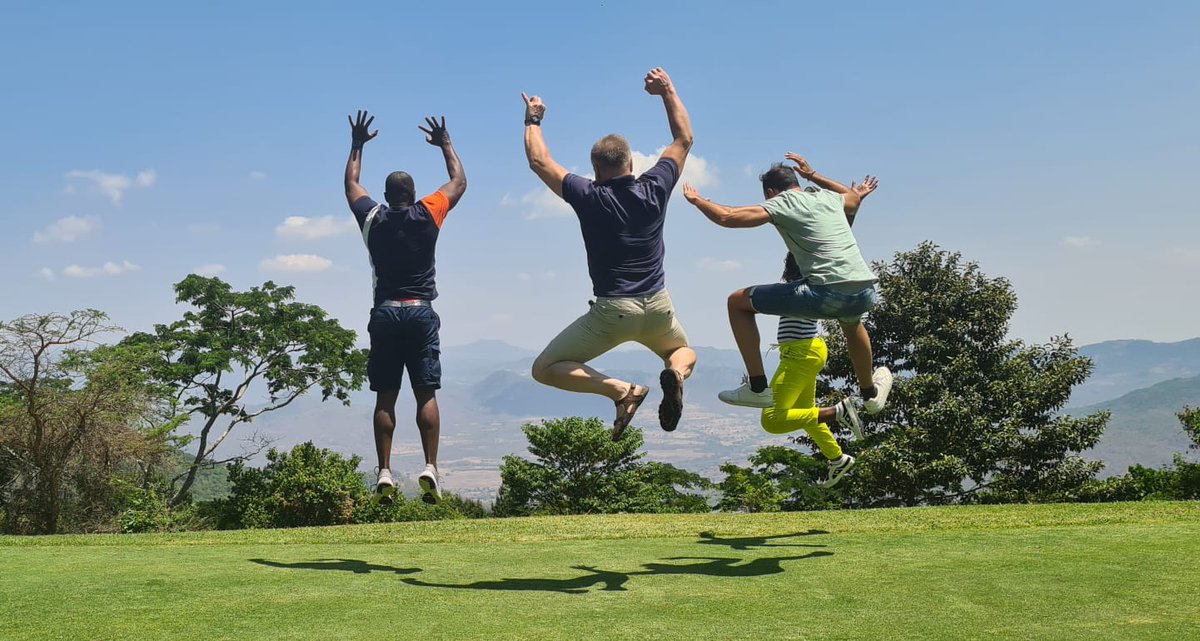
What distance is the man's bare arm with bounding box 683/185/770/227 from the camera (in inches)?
303

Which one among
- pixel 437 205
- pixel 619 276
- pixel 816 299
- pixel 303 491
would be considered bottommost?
pixel 303 491

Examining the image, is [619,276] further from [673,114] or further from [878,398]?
[878,398]

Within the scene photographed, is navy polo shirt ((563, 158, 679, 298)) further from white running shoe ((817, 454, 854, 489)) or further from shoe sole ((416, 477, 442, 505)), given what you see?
white running shoe ((817, 454, 854, 489))

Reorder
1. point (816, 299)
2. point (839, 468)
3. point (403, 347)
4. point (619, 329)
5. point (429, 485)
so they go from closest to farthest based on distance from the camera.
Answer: point (619, 329) < point (816, 299) < point (429, 485) < point (403, 347) < point (839, 468)

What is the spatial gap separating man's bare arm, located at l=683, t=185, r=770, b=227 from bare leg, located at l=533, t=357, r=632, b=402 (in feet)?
5.06

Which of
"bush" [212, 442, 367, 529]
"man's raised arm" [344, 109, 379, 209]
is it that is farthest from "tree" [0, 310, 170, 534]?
"man's raised arm" [344, 109, 379, 209]

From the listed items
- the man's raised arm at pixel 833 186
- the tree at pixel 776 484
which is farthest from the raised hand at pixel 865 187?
the tree at pixel 776 484

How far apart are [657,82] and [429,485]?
4.09 m

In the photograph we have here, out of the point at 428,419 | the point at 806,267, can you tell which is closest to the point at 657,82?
the point at 806,267

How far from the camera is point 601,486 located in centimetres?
2475

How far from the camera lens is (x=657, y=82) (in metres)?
8.14

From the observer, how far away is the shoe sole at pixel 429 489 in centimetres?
846

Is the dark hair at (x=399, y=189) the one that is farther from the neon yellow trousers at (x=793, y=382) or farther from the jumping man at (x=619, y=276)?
the neon yellow trousers at (x=793, y=382)

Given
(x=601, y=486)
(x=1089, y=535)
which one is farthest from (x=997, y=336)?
(x=1089, y=535)
